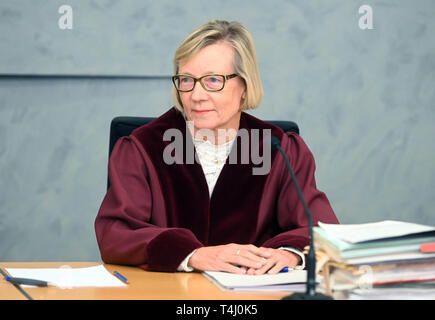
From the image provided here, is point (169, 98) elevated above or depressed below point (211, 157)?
above

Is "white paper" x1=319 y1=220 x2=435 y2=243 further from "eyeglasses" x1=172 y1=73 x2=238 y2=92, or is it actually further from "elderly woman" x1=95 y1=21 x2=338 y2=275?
"eyeglasses" x1=172 y1=73 x2=238 y2=92

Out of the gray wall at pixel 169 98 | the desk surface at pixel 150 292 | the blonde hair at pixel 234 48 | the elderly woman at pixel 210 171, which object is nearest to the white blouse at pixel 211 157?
the elderly woman at pixel 210 171

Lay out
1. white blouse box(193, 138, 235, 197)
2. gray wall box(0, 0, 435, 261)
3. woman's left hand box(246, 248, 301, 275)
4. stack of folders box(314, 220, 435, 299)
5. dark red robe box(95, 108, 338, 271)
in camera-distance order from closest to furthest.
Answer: stack of folders box(314, 220, 435, 299) → woman's left hand box(246, 248, 301, 275) → dark red robe box(95, 108, 338, 271) → white blouse box(193, 138, 235, 197) → gray wall box(0, 0, 435, 261)

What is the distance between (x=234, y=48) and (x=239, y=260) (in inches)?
30.3

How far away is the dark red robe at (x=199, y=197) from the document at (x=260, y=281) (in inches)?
11.2

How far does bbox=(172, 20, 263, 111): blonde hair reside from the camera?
183 cm

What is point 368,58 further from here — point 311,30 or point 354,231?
point 354,231

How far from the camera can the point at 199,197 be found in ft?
5.98

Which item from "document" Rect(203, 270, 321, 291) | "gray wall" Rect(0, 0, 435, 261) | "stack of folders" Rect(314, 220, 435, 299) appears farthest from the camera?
"gray wall" Rect(0, 0, 435, 261)

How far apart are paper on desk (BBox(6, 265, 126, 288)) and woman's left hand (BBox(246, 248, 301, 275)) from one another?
0.34m

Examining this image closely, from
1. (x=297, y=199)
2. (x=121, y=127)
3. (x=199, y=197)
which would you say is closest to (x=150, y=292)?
(x=199, y=197)

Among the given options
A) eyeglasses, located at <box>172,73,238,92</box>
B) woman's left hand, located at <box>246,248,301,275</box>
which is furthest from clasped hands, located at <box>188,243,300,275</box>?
eyeglasses, located at <box>172,73,238,92</box>

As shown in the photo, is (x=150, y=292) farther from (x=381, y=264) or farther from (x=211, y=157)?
(x=211, y=157)

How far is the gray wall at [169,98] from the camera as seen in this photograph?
117 inches
